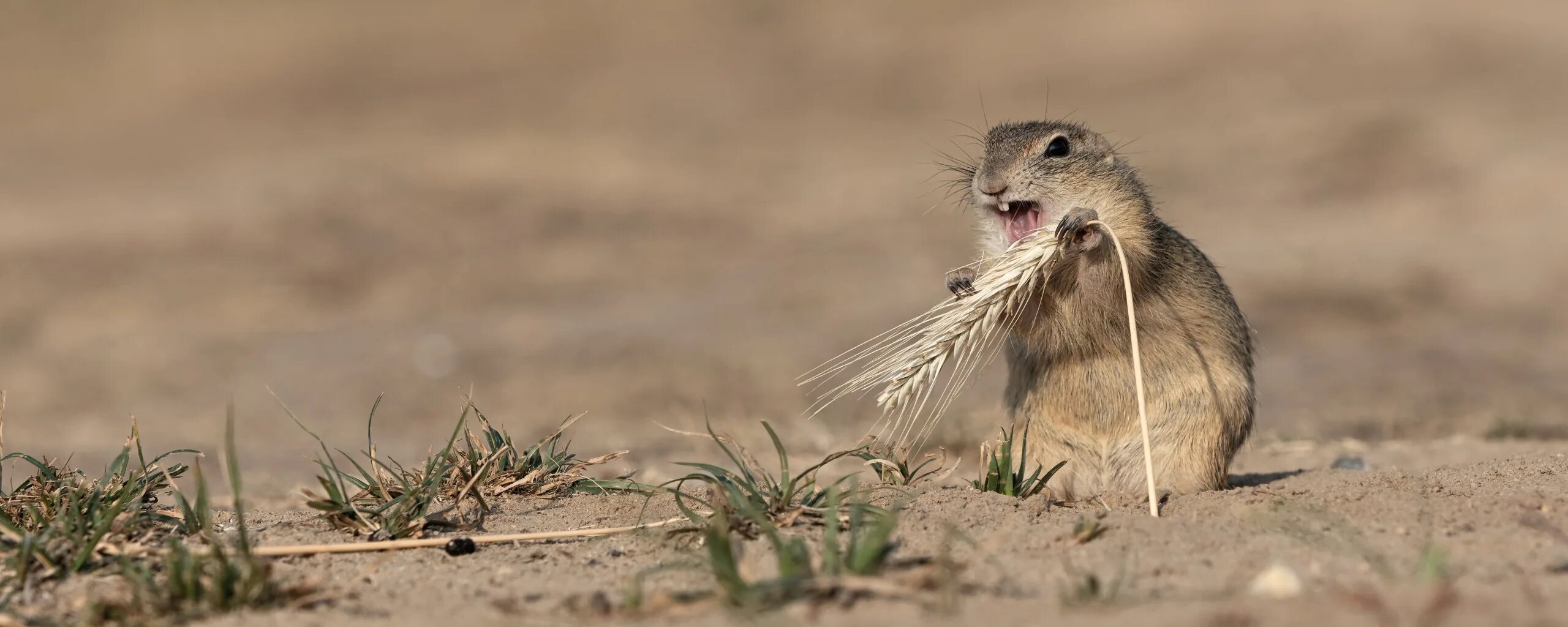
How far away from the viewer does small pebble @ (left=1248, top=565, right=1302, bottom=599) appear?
8.36ft

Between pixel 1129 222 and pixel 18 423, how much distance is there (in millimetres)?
7564

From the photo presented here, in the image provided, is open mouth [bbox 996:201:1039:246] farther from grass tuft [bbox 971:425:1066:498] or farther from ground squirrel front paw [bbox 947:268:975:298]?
grass tuft [bbox 971:425:1066:498]

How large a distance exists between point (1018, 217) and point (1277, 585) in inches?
97.1

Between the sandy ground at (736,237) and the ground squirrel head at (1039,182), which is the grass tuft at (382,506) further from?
the ground squirrel head at (1039,182)

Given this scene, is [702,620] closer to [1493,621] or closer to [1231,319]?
[1493,621]

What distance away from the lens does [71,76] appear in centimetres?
2175

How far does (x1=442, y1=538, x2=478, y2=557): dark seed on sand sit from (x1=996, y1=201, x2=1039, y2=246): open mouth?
228cm

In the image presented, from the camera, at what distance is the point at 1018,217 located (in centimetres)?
491

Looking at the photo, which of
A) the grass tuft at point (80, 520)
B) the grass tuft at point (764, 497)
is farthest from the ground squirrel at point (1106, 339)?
the grass tuft at point (80, 520)

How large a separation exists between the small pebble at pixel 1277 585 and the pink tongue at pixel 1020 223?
2.30 metres

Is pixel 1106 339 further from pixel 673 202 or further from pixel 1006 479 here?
pixel 673 202

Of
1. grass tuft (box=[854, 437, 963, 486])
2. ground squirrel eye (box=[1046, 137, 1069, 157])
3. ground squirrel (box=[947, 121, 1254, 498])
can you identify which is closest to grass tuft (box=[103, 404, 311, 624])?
grass tuft (box=[854, 437, 963, 486])

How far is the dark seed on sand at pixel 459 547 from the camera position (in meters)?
3.38

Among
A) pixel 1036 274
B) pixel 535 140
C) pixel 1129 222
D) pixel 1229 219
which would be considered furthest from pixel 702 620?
pixel 535 140
